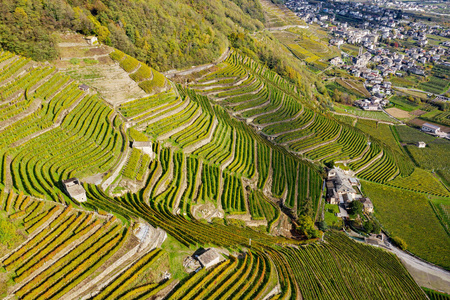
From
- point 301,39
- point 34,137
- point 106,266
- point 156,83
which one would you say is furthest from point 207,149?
point 301,39

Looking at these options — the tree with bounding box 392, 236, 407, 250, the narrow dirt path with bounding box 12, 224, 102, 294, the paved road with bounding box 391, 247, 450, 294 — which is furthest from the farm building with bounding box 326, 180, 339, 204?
the narrow dirt path with bounding box 12, 224, 102, 294

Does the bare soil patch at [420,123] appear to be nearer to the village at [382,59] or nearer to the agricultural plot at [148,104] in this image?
the village at [382,59]

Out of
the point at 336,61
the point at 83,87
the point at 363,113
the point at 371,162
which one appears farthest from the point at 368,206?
the point at 336,61

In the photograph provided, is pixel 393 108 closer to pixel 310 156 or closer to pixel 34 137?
pixel 310 156

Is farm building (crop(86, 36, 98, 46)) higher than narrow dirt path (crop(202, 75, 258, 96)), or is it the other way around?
farm building (crop(86, 36, 98, 46))

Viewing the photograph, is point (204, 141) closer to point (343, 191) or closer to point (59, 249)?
point (343, 191)

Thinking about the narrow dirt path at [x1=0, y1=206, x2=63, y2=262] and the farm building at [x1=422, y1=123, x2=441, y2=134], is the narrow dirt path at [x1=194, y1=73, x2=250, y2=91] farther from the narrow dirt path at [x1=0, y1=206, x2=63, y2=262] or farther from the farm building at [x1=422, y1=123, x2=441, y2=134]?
the farm building at [x1=422, y1=123, x2=441, y2=134]
